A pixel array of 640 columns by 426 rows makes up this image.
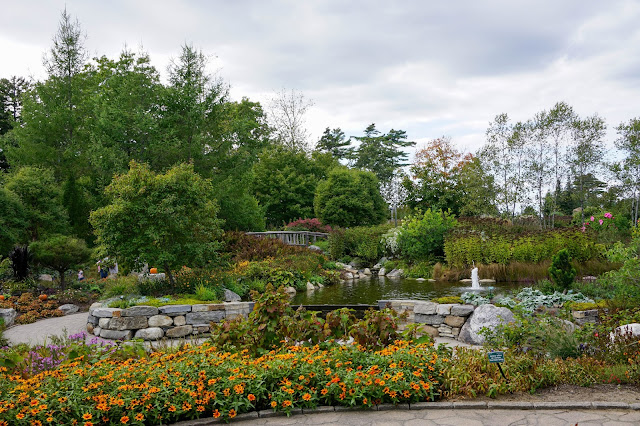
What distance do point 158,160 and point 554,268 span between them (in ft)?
41.8

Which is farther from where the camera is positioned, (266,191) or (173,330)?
(266,191)

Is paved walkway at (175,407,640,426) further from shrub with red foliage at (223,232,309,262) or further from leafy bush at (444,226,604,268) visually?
shrub with red foliage at (223,232,309,262)

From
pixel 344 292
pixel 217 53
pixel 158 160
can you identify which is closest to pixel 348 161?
pixel 217 53

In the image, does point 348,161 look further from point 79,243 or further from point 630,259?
point 630,259

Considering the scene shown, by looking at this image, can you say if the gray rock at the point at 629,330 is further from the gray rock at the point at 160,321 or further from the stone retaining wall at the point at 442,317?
the gray rock at the point at 160,321

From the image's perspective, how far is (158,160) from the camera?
15727mm

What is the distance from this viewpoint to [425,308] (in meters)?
Answer: 7.06

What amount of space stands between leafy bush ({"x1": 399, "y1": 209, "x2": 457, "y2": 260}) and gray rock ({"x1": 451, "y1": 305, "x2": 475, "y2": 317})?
8.77m

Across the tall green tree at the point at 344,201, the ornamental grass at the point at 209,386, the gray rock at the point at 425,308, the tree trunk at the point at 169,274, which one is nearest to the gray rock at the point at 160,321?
the tree trunk at the point at 169,274

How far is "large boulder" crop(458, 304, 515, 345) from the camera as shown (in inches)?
242

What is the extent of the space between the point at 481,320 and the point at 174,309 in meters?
4.73

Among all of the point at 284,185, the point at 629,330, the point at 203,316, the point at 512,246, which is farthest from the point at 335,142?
the point at 629,330

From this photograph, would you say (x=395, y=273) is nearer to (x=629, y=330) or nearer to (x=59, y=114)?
(x=629, y=330)

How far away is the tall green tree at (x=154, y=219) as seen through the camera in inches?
317
